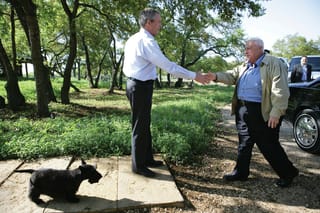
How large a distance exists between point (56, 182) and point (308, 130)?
4465 mm

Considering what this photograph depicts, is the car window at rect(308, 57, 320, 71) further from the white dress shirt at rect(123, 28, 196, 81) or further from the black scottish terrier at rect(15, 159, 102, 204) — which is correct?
the black scottish terrier at rect(15, 159, 102, 204)

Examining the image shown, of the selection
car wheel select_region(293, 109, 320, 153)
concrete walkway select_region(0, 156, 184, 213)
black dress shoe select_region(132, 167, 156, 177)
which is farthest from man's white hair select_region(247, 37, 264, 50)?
car wheel select_region(293, 109, 320, 153)

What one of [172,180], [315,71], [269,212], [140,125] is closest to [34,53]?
[140,125]

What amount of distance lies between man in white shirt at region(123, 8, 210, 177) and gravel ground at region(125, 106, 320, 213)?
67 centimetres

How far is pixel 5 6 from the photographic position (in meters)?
11.2

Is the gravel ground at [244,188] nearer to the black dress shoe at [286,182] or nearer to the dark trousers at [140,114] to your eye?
the black dress shoe at [286,182]

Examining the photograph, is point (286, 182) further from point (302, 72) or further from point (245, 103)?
point (302, 72)

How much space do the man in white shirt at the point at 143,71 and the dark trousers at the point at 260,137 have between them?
686 millimetres

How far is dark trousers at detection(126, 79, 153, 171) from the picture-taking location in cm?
334

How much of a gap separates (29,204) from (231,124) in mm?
6042

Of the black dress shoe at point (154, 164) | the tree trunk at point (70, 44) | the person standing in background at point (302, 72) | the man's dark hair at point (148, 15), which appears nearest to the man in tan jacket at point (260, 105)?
the black dress shoe at point (154, 164)

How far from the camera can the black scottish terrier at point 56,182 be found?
9.02ft

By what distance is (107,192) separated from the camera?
3143 mm

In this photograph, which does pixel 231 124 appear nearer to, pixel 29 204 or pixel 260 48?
pixel 260 48
